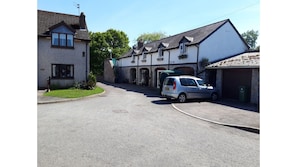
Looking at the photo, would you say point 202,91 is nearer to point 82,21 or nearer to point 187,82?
point 187,82

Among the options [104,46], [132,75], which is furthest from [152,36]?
[132,75]

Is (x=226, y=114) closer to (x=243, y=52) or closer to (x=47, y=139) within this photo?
(x=47, y=139)

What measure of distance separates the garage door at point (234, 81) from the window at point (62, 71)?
49.5 feet

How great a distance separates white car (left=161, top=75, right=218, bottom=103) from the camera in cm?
1305

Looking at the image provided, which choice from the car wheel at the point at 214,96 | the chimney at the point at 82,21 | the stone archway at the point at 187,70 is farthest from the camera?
the chimney at the point at 82,21

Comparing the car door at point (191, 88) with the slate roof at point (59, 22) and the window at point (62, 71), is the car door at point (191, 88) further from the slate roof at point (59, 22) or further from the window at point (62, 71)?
the window at point (62, 71)

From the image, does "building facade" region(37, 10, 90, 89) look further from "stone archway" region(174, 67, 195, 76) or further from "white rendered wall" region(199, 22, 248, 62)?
"white rendered wall" region(199, 22, 248, 62)

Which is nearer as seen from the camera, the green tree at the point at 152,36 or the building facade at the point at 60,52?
the building facade at the point at 60,52

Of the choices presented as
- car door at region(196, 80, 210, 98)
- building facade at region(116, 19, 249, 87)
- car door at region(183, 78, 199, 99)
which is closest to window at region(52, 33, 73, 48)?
building facade at region(116, 19, 249, 87)

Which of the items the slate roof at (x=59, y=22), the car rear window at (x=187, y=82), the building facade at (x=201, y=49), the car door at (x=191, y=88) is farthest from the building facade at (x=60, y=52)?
the car door at (x=191, y=88)

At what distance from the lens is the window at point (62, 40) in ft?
62.6

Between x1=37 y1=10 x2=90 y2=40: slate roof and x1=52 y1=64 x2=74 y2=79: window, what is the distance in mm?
3142
